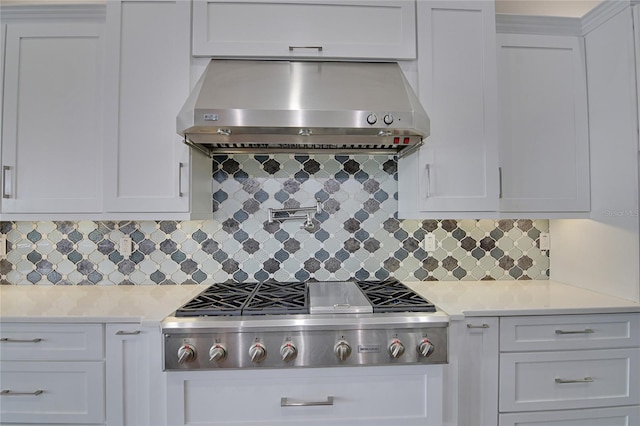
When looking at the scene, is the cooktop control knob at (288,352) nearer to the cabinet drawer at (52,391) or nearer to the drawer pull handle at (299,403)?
the drawer pull handle at (299,403)

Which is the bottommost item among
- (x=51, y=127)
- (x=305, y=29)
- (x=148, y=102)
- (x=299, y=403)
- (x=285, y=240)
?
(x=299, y=403)

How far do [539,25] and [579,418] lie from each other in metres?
1.96

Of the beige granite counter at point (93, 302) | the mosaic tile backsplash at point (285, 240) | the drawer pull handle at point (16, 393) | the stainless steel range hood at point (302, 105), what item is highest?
the stainless steel range hood at point (302, 105)

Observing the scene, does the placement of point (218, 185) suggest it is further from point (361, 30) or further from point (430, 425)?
point (430, 425)

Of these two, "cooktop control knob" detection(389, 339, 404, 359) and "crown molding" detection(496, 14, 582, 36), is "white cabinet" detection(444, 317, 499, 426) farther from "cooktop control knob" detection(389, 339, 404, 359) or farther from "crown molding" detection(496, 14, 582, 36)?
"crown molding" detection(496, 14, 582, 36)

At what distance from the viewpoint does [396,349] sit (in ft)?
4.63

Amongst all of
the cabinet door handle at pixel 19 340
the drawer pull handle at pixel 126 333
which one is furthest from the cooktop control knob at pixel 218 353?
the cabinet door handle at pixel 19 340

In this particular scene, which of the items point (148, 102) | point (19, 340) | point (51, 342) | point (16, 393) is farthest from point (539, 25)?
point (16, 393)

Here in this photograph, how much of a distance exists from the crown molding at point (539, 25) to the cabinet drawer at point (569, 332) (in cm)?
147

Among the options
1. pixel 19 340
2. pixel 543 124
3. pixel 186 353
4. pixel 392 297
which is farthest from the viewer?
pixel 543 124

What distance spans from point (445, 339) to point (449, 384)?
22 centimetres

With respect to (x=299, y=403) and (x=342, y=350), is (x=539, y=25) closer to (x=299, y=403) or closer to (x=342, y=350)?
(x=342, y=350)

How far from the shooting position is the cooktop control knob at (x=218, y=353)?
1375 mm

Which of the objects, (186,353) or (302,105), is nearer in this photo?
(186,353)
